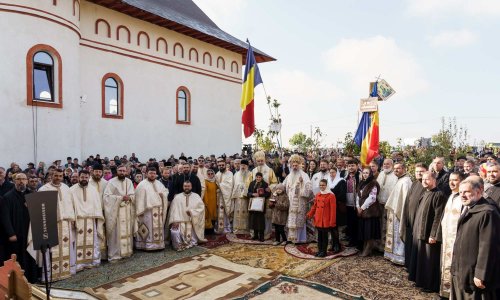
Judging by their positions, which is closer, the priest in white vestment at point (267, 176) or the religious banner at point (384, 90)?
the priest in white vestment at point (267, 176)

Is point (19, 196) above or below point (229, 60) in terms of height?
below

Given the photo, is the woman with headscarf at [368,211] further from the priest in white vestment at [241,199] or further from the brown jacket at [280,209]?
the priest in white vestment at [241,199]

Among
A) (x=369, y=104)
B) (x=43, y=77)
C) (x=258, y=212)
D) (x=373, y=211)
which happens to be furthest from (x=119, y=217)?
(x=43, y=77)

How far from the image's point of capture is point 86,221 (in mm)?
6840

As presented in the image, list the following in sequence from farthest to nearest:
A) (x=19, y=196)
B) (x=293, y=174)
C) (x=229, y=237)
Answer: (x=229, y=237) < (x=293, y=174) < (x=19, y=196)

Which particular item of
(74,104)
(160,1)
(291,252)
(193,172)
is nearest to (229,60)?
(160,1)

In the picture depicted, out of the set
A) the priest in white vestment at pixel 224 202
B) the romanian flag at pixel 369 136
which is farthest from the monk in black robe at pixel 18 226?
the romanian flag at pixel 369 136

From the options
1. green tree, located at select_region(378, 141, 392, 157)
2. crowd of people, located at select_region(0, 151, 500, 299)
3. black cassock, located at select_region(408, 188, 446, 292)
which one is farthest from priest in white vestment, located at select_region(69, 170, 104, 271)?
green tree, located at select_region(378, 141, 392, 157)

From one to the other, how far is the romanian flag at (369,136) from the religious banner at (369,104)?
0.13 meters

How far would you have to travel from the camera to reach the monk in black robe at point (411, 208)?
19.4ft

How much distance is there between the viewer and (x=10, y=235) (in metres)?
5.56

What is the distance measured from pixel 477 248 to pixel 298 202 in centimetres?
444

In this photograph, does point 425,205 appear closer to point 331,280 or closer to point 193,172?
point 331,280

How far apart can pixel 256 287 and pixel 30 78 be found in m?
10.0
